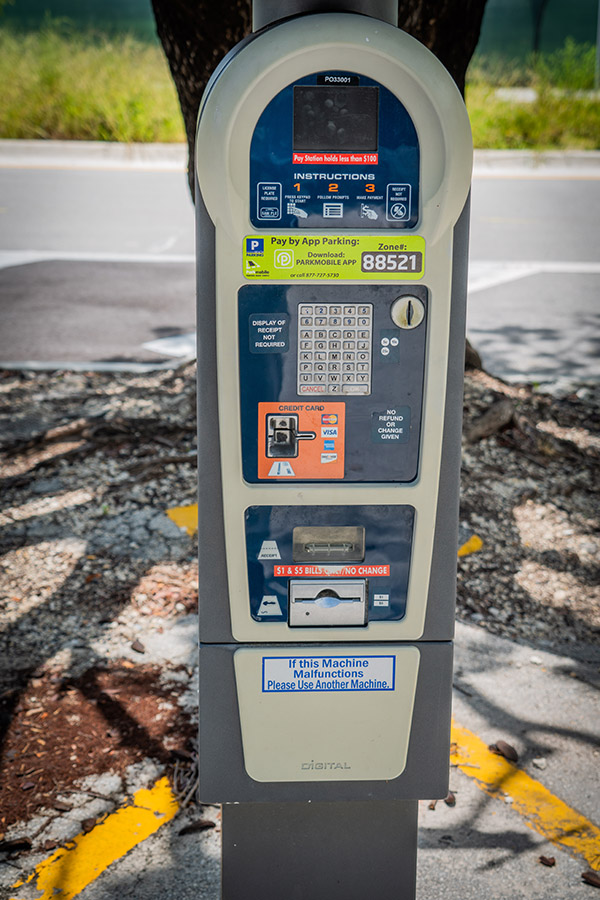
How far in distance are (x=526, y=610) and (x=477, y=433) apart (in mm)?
1291

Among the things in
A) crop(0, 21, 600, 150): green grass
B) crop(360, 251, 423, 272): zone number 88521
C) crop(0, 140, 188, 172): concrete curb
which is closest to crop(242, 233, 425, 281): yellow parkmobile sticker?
crop(360, 251, 423, 272): zone number 88521

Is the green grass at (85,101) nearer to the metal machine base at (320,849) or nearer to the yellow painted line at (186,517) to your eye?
the yellow painted line at (186,517)

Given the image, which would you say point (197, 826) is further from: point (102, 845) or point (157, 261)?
point (157, 261)

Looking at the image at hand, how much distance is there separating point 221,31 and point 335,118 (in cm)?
257

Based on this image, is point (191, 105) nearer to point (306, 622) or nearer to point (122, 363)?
point (122, 363)

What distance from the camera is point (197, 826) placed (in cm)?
247

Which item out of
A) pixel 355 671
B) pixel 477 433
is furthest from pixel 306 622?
pixel 477 433

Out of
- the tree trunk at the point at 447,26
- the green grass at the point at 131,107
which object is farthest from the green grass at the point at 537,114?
the tree trunk at the point at 447,26

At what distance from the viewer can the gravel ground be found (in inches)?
109

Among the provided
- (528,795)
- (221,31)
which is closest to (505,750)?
(528,795)

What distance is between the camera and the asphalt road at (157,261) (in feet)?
22.1

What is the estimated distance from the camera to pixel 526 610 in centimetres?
353

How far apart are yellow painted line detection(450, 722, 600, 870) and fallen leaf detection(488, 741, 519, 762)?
0.05ft

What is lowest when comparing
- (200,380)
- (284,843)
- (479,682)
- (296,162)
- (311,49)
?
(479,682)
